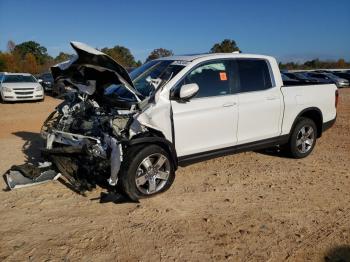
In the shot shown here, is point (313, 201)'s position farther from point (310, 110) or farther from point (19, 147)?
point (19, 147)

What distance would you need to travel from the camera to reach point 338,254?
3533 millimetres

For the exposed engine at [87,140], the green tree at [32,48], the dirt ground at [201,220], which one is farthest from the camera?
the green tree at [32,48]

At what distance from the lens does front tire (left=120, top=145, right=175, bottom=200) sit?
453 cm

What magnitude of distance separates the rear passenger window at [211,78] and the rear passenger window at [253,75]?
0.96ft

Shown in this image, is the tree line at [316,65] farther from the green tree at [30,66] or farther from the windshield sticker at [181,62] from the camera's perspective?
the windshield sticker at [181,62]

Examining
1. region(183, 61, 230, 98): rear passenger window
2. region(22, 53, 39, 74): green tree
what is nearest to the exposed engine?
region(183, 61, 230, 98): rear passenger window

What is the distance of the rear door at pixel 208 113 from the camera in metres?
5.01

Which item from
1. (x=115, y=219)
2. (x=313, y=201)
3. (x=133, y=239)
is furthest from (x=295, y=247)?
(x=115, y=219)

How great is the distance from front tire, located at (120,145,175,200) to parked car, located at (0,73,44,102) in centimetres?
1397

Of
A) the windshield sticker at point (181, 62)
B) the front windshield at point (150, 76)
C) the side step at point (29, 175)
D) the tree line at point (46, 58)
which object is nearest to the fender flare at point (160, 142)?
the front windshield at point (150, 76)

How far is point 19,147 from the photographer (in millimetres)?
7719

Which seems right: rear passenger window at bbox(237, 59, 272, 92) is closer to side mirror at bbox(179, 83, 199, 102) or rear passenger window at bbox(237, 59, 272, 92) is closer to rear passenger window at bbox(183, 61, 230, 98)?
rear passenger window at bbox(183, 61, 230, 98)

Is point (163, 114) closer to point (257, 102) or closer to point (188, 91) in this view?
point (188, 91)

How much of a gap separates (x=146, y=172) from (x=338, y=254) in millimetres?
2419
